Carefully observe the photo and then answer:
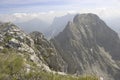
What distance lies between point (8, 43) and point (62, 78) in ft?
76.4

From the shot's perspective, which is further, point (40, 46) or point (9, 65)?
point (40, 46)

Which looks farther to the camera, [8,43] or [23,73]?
[8,43]

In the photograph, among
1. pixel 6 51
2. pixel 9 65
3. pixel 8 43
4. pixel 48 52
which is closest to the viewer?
pixel 9 65

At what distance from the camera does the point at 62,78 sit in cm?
3244

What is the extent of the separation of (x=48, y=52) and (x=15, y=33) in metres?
9.94

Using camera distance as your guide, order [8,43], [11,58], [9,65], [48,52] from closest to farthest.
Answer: [9,65] < [11,58] < [8,43] < [48,52]

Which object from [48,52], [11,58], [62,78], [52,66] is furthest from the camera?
[48,52]

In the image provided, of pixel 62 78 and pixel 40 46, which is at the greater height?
pixel 62 78

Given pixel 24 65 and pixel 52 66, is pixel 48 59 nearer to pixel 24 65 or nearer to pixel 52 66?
pixel 52 66

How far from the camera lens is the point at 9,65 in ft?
119

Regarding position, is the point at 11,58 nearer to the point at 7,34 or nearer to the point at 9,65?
the point at 9,65

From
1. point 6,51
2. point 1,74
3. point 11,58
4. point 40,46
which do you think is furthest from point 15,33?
point 1,74

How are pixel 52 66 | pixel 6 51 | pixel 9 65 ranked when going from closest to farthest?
pixel 9 65 < pixel 6 51 < pixel 52 66

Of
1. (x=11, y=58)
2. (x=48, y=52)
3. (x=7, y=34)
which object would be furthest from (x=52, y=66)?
(x=11, y=58)
